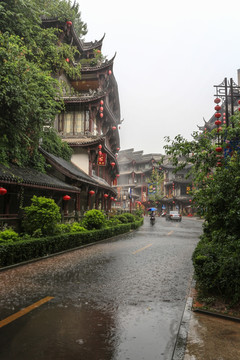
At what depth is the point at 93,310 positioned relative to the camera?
5371mm

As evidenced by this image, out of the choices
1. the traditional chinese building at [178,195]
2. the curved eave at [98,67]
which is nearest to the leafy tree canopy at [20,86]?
the curved eave at [98,67]

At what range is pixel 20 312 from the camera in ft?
16.8

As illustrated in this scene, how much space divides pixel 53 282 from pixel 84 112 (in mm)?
20513

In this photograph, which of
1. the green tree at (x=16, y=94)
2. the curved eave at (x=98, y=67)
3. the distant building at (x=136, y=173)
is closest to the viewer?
the green tree at (x=16, y=94)

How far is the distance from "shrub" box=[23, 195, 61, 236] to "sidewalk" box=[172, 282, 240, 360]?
8019mm

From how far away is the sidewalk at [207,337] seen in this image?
373cm

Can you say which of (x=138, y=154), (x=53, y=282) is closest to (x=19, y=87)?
(x=53, y=282)

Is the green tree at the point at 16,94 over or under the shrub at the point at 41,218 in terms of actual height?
over

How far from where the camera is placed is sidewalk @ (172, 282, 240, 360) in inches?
147

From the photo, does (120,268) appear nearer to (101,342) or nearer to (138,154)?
(101,342)

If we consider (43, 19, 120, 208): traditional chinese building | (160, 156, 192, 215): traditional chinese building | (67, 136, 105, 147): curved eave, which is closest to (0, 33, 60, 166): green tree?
(67, 136, 105, 147): curved eave

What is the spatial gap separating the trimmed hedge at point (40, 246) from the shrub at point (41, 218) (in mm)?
553

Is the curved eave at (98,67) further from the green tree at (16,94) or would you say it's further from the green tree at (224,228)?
the green tree at (224,228)

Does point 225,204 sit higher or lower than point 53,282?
higher
